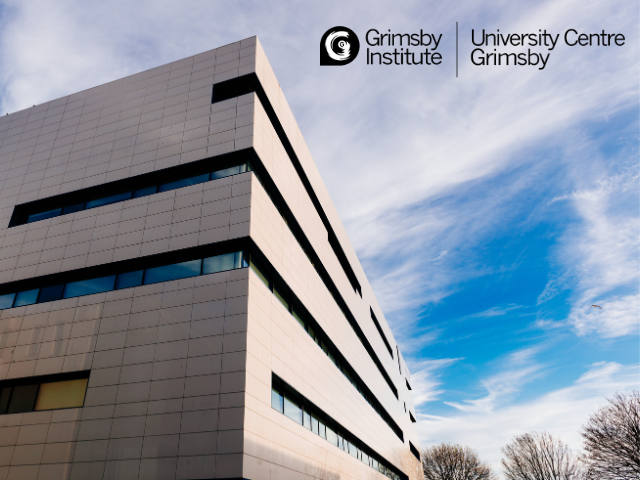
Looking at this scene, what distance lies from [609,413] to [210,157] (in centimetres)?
4392

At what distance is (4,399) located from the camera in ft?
64.2

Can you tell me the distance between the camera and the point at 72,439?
17203mm

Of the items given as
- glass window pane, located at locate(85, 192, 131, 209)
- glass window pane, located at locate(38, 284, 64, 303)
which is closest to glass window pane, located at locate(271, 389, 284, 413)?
glass window pane, located at locate(38, 284, 64, 303)

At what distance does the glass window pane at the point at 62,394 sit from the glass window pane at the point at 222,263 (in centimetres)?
763

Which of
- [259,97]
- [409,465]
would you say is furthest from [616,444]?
[259,97]

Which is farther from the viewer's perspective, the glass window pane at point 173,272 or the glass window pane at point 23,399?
the glass window pane at point 173,272

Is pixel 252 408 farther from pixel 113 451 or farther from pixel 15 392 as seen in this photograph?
pixel 15 392

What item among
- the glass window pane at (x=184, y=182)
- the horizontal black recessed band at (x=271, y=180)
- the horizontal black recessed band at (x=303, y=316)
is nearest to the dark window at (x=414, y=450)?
the horizontal black recessed band at (x=303, y=316)

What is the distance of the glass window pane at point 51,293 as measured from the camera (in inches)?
856

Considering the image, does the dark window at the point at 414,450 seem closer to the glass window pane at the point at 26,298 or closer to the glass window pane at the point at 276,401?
the glass window pane at the point at 276,401

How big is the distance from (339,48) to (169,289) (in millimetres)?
17416

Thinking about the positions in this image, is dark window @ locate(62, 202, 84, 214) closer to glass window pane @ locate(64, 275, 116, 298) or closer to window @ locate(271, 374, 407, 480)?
glass window pane @ locate(64, 275, 116, 298)

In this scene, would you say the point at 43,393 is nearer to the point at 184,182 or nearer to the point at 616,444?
the point at 184,182

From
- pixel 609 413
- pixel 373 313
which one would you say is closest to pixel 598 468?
pixel 609 413
